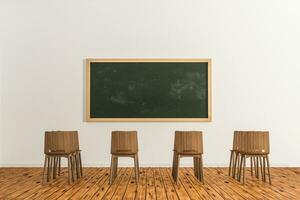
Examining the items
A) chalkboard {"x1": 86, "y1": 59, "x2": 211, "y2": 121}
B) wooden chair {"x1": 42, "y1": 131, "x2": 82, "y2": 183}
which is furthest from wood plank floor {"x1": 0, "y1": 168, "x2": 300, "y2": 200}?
chalkboard {"x1": 86, "y1": 59, "x2": 211, "y2": 121}

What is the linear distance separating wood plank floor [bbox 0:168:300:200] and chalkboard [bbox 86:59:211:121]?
1.25 m

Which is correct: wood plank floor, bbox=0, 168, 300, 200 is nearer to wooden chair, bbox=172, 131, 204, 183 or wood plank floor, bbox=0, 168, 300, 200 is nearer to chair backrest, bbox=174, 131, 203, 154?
wooden chair, bbox=172, 131, 204, 183

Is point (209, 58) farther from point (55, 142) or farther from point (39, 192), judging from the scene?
point (39, 192)

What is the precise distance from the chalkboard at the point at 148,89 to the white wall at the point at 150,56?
0.56 ft

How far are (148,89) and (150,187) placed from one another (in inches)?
103

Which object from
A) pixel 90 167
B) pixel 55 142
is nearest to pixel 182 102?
pixel 90 167

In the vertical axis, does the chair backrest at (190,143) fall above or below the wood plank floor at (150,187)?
above

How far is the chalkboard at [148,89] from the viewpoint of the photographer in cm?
737

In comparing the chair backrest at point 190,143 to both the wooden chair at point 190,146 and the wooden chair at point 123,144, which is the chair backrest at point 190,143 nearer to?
the wooden chair at point 190,146

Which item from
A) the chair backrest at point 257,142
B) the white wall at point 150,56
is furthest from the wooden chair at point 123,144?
the chair backrest at point 257,142

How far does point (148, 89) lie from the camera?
24.3 feet

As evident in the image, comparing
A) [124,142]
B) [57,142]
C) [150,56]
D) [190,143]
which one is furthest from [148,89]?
[57,142]

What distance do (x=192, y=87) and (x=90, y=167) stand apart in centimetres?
265

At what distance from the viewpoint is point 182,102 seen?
7387 mm
